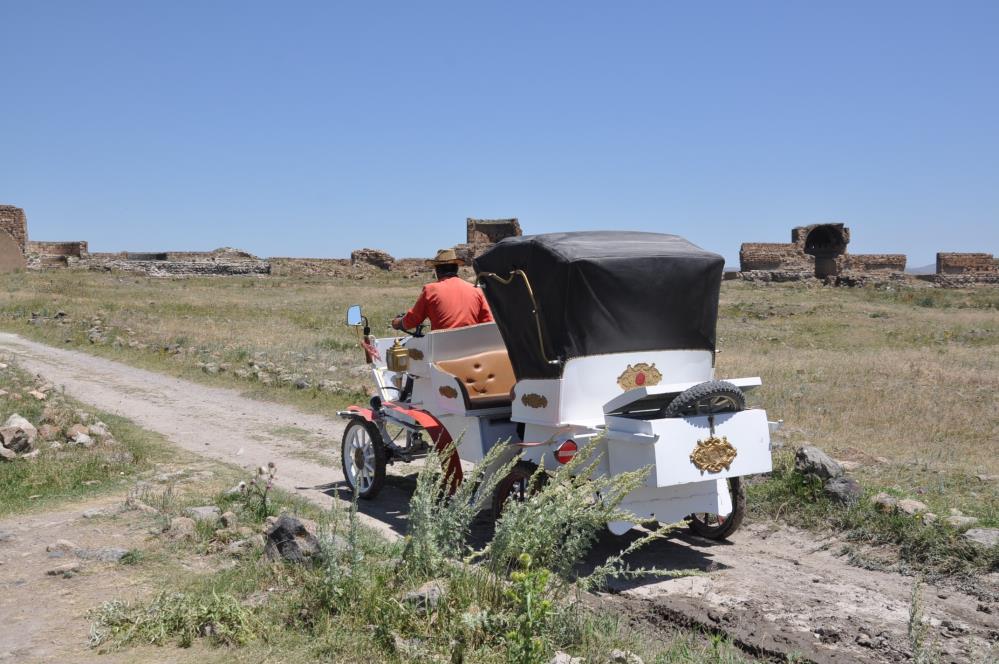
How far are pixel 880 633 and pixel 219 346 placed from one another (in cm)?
1618

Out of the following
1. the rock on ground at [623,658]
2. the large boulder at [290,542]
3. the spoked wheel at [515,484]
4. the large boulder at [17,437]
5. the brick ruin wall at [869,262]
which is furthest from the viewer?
the brick ruin wall at [869,262]

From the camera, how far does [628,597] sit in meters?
5.77

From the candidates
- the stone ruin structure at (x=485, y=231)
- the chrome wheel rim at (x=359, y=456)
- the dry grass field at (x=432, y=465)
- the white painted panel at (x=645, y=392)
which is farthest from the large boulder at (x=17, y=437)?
the stone ruin structure at (x=485, y=231)

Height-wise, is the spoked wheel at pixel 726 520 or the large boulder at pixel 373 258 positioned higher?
the large boulder at pixel 373 258

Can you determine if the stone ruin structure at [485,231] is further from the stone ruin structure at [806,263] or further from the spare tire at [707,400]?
the spare tire at [707,400]

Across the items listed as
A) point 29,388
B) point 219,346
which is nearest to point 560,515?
point 29,388

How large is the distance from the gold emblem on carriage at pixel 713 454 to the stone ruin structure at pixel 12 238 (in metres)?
42.9

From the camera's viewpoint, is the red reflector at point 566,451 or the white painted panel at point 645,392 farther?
the red reflector at point 566,451

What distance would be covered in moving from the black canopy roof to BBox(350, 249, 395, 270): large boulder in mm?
42859

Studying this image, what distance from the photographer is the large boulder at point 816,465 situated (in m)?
7.59

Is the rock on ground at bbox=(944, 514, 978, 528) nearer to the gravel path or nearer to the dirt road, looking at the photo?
the dirt road

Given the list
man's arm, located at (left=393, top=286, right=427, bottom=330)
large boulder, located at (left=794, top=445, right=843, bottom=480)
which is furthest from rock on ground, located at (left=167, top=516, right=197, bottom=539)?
large boulder, located at (left=794, top=445, right=843, bottom=480)

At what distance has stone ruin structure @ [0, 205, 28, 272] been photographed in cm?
4166

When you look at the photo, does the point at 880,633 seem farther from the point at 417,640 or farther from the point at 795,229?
the point at 795,229
